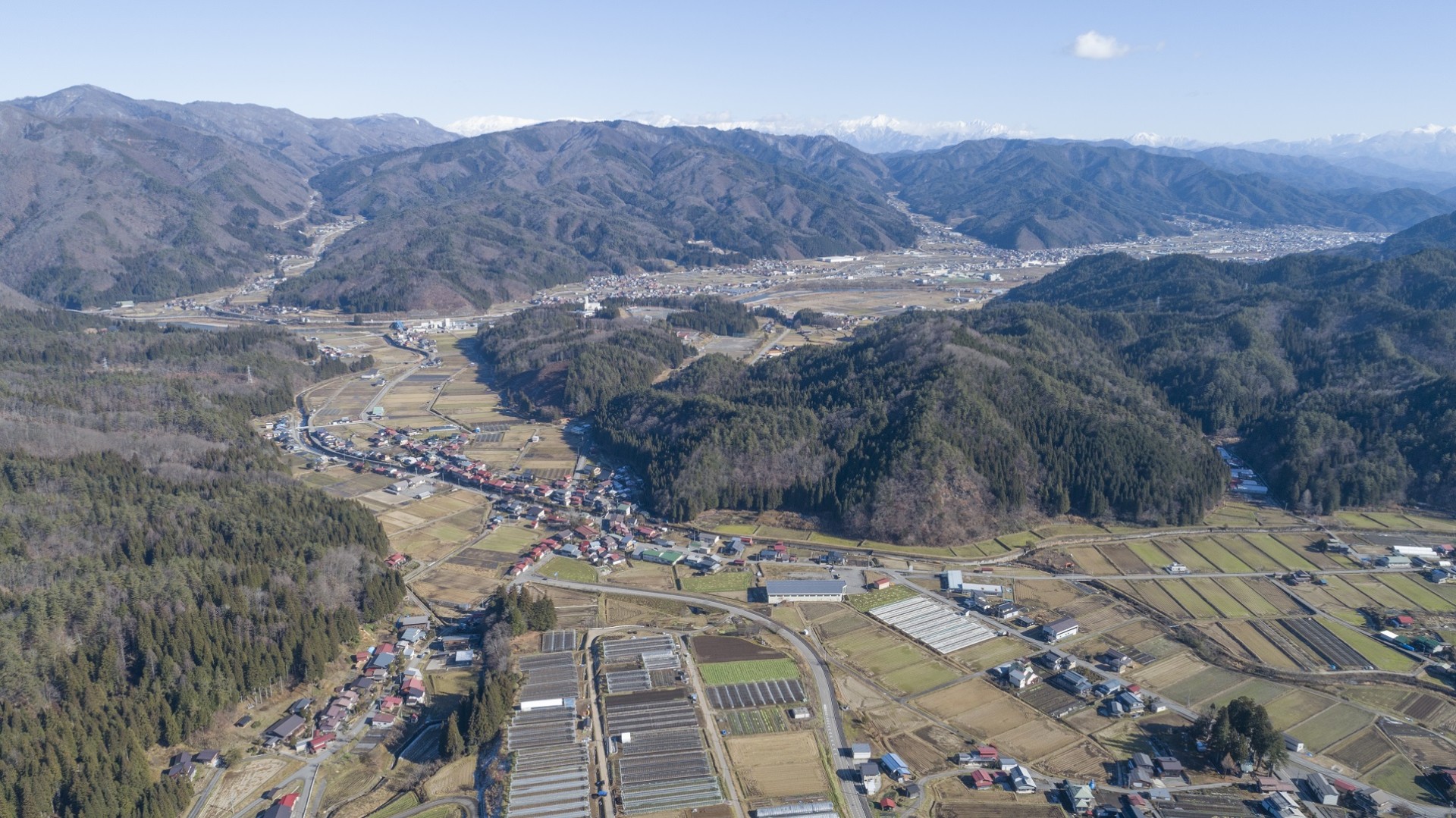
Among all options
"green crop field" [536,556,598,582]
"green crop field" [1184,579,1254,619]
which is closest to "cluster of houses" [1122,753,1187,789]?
"green crop field" [1184,579,1254,619]

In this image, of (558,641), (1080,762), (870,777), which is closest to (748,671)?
(870,777)

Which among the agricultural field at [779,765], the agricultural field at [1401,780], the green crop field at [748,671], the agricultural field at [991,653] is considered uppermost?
the green crop field at [748,671]

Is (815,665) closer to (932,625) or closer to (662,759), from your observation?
(932,625)

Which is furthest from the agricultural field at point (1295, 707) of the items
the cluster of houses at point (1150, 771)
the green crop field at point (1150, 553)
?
the green crop field at point (1150, 553)

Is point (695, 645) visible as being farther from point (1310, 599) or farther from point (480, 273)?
point (480, 273)

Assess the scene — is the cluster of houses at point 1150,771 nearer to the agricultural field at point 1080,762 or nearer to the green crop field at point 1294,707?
the agricultural field at point 1080,762

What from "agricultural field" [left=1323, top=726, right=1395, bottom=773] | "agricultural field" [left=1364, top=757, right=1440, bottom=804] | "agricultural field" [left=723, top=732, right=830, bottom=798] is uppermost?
"agricultural field" [left=723, top=732, right=830, bottom=798]

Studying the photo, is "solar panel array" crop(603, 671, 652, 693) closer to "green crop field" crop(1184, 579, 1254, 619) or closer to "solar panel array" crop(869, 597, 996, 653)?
"solar panel array" crop(869, 597, 996, 653)

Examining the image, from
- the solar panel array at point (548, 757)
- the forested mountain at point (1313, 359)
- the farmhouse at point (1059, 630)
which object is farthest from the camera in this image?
the forested mountain at point (1313, 359)
